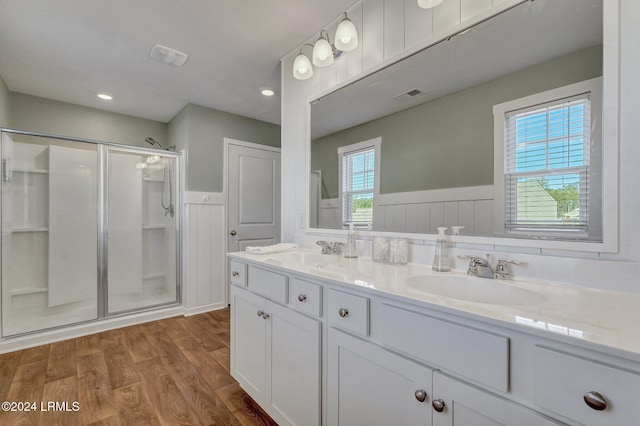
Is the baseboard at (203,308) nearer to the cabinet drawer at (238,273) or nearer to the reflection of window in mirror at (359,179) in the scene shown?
the cabinet drawer at (238,273)

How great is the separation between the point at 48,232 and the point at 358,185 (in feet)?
9.91

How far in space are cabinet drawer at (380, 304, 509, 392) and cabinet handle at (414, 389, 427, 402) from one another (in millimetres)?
88

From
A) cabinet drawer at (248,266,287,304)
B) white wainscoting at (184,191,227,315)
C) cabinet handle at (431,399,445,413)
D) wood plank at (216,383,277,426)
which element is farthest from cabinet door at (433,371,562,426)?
white wainscoting at (184,191,227,315)

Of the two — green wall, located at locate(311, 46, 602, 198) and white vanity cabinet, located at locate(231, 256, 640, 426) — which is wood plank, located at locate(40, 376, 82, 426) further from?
green wall, located at locate(311, 46, 602, 198)

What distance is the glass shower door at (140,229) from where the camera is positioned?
2.99m

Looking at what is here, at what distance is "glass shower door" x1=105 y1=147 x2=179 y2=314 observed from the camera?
299 centimetres

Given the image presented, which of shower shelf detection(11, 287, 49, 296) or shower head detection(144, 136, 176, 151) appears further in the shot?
shower head detection(144, 136, 176, 151)

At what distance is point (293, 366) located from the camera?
129 cm

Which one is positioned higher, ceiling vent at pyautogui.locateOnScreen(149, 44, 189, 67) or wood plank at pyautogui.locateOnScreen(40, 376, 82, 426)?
ceiling vent at pyautogui.locateOnScreen(149, 44, 189, 67)

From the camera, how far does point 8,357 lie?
2.22 meters

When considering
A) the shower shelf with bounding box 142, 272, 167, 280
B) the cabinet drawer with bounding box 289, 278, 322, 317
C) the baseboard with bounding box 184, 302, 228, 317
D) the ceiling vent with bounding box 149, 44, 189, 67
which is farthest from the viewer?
the shower shelf with bounding box 142, 272, 167, 280

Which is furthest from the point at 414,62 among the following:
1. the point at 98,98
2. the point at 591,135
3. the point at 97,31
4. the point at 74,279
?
the point at 74,279

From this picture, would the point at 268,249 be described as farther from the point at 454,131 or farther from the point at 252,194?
the point at 252,194

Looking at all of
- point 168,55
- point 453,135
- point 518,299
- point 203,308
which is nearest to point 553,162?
point 453,135
